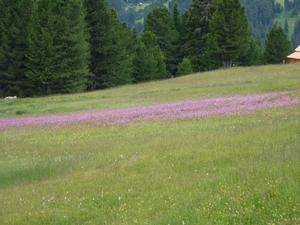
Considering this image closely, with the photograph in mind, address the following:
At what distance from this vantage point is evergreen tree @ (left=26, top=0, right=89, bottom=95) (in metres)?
50.2

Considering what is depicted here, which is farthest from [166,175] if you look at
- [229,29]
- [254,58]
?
[254,58]

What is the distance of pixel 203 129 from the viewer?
15234mm

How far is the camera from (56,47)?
164 ft

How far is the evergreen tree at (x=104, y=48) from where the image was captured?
6241 centimetres

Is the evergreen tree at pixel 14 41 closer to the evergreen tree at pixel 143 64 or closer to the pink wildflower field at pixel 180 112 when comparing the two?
the evergreen tree at pixel 143 64

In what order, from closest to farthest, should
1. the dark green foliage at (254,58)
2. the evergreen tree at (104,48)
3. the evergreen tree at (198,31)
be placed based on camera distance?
1. the evergreen tree at (104,48)
2. the evergreen tree at (198,31)
3. the dark green foliage at (254,58)

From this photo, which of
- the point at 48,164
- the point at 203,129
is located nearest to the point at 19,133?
the point at 48,164

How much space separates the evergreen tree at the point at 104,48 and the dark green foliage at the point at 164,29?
19.8 metres

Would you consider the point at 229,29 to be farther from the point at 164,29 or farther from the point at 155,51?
the point at 164,29

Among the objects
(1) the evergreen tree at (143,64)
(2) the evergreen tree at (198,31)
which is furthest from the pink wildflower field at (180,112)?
(2) the evergreen tree at (198,31)

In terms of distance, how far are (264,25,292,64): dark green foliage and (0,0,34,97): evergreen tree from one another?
2023 inches

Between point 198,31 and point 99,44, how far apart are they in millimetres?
22273

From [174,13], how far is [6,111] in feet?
201

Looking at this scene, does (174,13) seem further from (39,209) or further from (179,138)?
(39,209)
